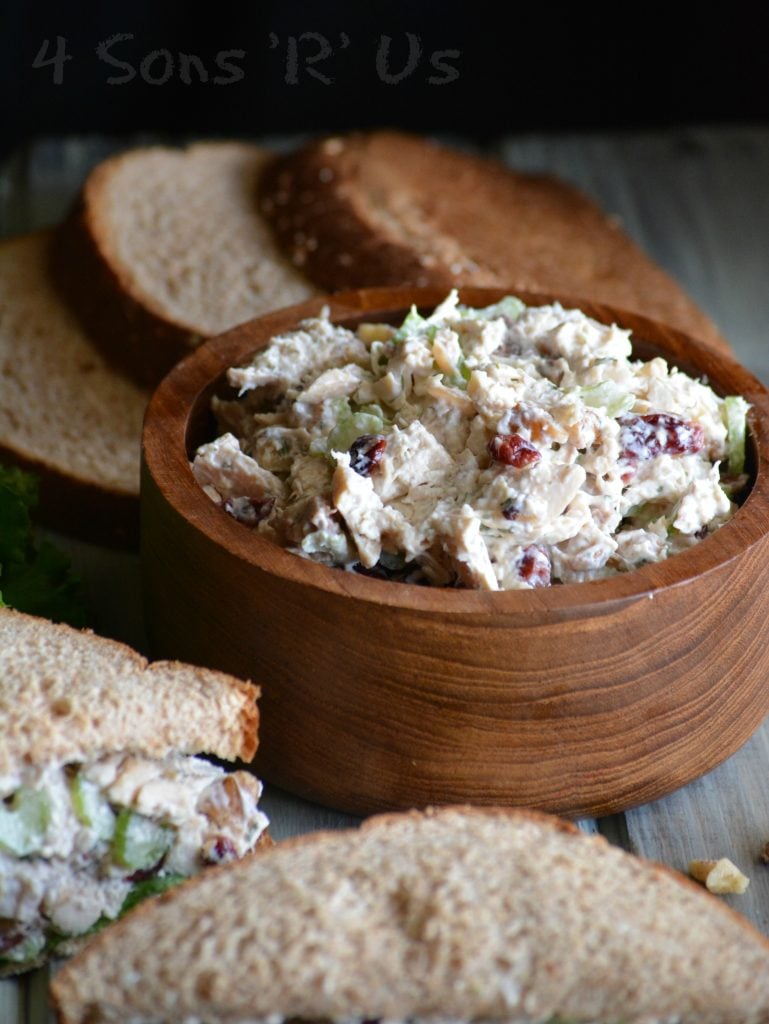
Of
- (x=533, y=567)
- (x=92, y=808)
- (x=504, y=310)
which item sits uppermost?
(x=504, y=310)

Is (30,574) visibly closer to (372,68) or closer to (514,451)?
(514,451)

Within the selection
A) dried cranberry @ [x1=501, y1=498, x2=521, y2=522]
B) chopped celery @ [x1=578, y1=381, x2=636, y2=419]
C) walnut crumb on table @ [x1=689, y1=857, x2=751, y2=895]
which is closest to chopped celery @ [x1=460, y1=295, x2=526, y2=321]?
chopped celery @ [x1=578, y1=381, x2=636, y2=419]

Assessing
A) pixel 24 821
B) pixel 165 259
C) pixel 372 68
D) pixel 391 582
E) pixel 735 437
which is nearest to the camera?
pixel 24 821

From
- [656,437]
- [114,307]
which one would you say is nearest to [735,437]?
[656,437]

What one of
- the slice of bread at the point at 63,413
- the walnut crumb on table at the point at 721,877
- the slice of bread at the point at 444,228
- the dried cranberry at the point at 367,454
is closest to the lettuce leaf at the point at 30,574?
the slice of bread at the point at 63,413

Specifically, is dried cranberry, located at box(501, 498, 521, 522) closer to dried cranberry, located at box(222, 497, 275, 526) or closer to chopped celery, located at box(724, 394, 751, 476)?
dried cranberry, located at box(222, 497, 275, 526)

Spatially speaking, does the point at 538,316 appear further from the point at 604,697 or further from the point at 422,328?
the point at 604,697

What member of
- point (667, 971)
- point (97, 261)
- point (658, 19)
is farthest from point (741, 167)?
point (667, 971)
